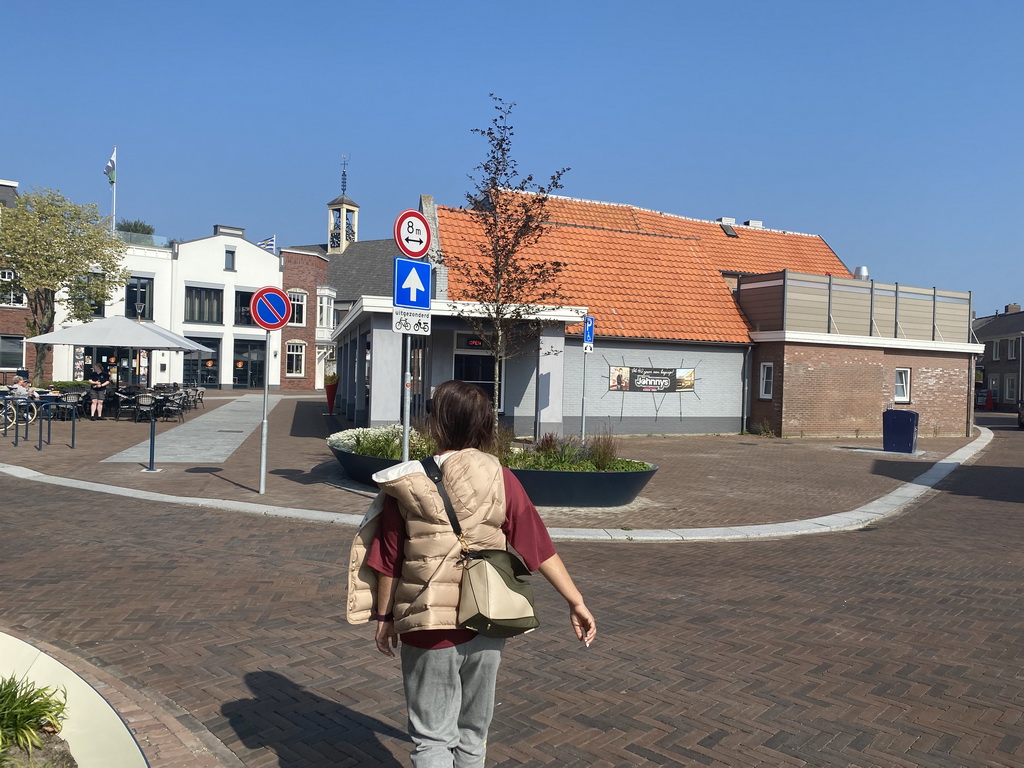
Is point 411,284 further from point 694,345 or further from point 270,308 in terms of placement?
point 694,345

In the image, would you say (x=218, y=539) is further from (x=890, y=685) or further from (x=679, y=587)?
(x=890, y=685)

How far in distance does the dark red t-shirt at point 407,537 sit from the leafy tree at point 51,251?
29.4m

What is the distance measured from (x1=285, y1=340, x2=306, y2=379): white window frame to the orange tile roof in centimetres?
3182

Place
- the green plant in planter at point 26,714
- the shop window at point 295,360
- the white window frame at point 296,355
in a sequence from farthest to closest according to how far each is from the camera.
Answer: the shop window at point 295,360, the white window frame at point 296,355, the green plant in planter at point 26,714

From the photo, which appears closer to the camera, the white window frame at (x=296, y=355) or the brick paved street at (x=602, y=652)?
the brick paved street at (x=602, y=652)

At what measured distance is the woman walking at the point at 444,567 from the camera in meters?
2.70

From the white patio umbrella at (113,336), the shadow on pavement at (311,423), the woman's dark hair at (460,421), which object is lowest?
the shadow on pavement at (311,423)

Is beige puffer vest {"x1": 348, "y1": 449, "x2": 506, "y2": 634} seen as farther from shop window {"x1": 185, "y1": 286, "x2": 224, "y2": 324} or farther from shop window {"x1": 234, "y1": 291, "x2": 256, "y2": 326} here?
shop window {"x1": 234, "y1": 291, "x2": 256, "y2": 326}

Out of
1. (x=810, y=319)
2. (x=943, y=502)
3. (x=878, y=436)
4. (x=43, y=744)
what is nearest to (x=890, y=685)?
(x=43, y=744)

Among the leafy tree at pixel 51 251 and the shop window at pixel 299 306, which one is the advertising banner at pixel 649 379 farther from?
the shop window at pixel 299 306

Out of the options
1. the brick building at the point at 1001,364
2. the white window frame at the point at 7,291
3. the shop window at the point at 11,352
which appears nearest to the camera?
the white window frame at the point at 7,291

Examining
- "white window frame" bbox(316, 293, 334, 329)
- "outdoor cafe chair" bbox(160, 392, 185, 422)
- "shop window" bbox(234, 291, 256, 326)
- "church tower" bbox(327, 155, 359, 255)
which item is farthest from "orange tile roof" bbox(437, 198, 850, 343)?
"church tower" bbox(327, 155, 359, 255)

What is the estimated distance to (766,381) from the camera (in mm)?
22969

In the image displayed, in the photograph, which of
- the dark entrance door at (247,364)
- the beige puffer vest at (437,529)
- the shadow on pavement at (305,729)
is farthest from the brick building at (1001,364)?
the beige puffer vest at (437,529)
